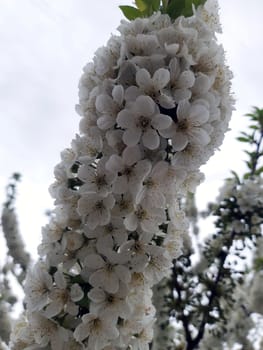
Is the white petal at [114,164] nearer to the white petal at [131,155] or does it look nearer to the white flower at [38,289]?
the white petal at [131,155]

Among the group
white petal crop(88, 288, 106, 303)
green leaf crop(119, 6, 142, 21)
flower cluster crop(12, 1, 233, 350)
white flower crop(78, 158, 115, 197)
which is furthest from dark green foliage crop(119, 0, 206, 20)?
white petal crop(88, 288, 106, 303)

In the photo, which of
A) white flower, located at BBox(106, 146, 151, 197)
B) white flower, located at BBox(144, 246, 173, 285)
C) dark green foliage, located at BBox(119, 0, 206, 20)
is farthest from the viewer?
dark green foliage, located at BBox(119, 0, 206, 20)

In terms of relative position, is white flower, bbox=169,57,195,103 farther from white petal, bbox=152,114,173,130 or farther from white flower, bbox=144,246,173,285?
white flower, bbox=144,246,173,285

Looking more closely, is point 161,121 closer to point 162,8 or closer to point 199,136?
point 199,136

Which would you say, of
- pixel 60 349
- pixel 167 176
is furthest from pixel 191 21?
pixel 60 349

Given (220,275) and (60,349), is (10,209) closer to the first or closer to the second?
(220,275)

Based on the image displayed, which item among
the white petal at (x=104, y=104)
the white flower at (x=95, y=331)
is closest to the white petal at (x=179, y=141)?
the white petal at (x=104, y=104)
